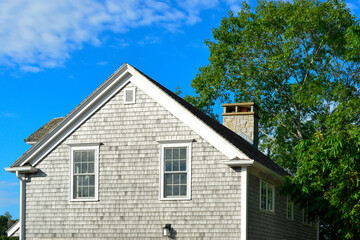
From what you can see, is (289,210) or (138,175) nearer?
(138,175)

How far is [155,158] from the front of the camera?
61.2ft

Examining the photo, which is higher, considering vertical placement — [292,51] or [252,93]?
[292,51]

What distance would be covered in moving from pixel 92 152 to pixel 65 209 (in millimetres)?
2138

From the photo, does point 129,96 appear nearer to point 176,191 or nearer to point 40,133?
point 176,191

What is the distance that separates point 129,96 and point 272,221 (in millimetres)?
7018

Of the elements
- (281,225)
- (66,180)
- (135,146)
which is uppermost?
(135,146)

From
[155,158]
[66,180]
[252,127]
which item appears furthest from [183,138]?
[252,127]

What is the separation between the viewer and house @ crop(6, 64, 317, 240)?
17.8 meters

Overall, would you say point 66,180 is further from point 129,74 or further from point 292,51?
point 292,51

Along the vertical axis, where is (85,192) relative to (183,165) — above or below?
below

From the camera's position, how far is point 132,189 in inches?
736

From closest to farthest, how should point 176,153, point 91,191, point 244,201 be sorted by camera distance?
point 244,201
point 176,153
point 91,191

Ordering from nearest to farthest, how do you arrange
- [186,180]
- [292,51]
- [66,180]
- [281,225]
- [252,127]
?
[186,180], [66,180], [281,225], [252,127], [292,51]

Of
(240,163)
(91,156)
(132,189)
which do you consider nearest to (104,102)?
(91,156)
